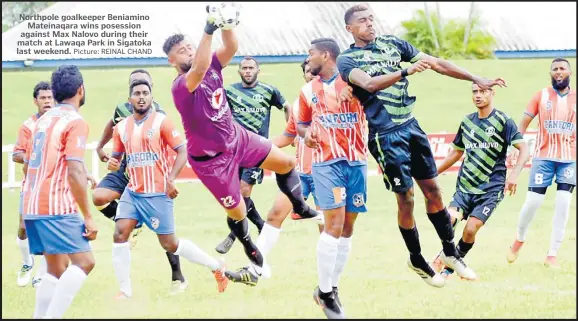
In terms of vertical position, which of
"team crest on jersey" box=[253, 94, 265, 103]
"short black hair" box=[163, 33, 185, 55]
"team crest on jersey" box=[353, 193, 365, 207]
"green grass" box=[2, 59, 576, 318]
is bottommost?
"green grass" box=[2, 59, 576, 318]

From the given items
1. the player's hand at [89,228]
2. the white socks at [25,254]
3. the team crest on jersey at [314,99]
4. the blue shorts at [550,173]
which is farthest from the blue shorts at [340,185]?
the white socks at [25,254]

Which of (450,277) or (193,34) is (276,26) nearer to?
(193,34)

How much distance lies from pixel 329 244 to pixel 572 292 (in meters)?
3.08

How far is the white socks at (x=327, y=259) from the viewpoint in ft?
29.7

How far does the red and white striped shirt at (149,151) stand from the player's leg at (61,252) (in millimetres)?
1909

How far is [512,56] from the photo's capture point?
4031 centimetres

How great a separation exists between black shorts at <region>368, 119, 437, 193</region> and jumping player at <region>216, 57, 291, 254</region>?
3.30 meters

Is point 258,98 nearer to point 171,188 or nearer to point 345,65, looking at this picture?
point 171,188

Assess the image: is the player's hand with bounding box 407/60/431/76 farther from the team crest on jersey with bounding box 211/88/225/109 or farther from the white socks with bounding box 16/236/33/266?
the white socks with bounding box 16/236/33/266

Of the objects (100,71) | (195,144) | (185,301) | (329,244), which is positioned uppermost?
(100,71)

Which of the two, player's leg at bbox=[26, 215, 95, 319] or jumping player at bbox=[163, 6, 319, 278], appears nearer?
player's leg at bbox=[26, 215, 95, 319]

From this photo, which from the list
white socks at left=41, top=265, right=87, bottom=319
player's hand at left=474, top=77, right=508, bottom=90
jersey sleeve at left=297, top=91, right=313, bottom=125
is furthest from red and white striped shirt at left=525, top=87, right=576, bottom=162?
white socks at left=41, top=265, right=87, bottom=319

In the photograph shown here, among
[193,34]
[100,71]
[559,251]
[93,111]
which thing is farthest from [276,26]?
[559,251]

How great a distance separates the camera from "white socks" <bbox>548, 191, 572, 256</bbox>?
1229cm
